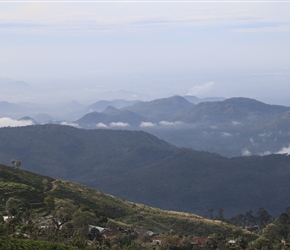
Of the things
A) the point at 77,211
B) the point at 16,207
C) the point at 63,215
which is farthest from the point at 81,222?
the point at 16,207

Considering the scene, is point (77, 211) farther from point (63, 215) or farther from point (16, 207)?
point (16, 207)

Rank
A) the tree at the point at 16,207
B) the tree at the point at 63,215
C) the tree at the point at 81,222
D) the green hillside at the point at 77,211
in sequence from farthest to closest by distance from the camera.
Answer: the green hillside at the point at 77,211 → the tree at the point at 16,207 → the tree at the point at 63,215 → the tree at the point at 81,222

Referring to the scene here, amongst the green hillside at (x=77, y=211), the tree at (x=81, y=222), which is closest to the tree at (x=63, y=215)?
the green hillside at (x=77, y=211)

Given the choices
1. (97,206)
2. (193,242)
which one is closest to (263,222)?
(97,206)

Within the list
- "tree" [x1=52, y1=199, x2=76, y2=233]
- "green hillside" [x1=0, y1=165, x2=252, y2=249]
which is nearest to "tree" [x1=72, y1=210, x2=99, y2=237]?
"green hillside" [x1=0, y1=165, x2=252, y2=249]

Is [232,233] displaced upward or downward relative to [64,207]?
downward

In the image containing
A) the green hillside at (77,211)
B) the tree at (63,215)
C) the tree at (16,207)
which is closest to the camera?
the tree at (63,215)

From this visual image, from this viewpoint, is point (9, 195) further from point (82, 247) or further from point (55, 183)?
point (82, 247)

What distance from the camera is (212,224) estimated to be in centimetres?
13838

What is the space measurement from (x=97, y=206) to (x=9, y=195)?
2759 cm

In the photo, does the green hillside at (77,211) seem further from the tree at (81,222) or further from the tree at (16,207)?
the tree at (81,222)

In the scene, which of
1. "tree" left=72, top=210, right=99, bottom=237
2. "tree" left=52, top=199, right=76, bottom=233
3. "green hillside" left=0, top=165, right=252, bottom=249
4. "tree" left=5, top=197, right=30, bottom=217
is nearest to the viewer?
"tree" left=72, top=210, right=99, bottom=237

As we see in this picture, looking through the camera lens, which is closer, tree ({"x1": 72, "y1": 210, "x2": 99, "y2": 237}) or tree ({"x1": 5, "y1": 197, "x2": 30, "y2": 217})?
tree ({"x1": 72, "y1": 210, "x2": 99, "y2": 237})

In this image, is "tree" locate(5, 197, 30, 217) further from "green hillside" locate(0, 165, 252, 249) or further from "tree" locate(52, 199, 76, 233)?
"tree" locate(52, 199, 76, 233)
